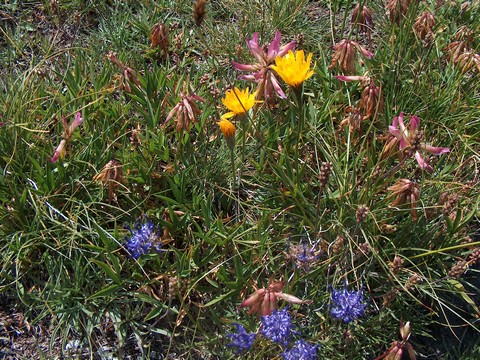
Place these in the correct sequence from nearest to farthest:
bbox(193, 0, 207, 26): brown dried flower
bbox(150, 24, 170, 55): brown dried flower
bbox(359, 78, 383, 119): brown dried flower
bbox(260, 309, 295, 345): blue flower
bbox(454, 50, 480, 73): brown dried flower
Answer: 1. bbox(260, 309, 295, 345): blue flower
2. bbox(193, 0, 207, 26): brown dried flower
3. bbox(359, 78, 383, 119): brown dried flower
4. bbox(454, 50, 480, 73): brown dried flower
5. bbox(150, 24, 170, 55): brown dried flower

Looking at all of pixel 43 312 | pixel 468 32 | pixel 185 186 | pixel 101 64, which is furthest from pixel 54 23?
pixel 468 32

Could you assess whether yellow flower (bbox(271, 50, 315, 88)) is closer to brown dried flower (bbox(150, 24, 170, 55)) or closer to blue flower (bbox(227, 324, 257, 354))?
blue flower (bbox(227, 324, 257, 354))

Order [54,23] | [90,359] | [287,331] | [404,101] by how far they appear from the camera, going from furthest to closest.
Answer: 1. [54,23]
2. [404,101]
3. [90,359]
4. [287,331]

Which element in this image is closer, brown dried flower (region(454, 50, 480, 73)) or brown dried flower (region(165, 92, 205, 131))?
brown dried flower (region(165, 92, 205, 131))

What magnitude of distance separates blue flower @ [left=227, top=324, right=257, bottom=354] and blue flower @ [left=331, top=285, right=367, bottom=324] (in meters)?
0.28

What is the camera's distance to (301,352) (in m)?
1.84

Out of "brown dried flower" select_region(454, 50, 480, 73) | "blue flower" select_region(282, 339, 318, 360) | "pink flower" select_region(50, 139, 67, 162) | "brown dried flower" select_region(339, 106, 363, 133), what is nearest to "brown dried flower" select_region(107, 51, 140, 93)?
"pink flower" select_region(50, 139, 67, 162)

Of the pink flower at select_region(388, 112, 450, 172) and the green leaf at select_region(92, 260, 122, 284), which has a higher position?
the pink flower at select_region(388, 112, 450, 172)

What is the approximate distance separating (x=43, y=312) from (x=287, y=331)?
3.02 ft

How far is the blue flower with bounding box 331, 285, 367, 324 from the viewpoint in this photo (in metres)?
1.88

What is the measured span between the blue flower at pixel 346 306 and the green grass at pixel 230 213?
89 millimetres

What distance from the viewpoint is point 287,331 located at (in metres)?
1.80

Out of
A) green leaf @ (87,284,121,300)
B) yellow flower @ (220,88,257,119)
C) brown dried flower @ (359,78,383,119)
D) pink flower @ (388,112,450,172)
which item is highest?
yellow flower @ (220,88,257,119)

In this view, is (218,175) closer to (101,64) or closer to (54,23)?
(101,64)
